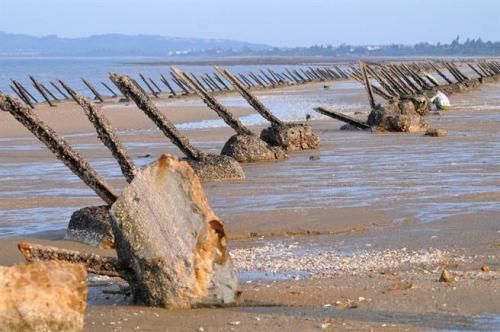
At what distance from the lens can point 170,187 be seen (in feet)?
20.2

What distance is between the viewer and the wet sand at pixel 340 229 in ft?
19.2

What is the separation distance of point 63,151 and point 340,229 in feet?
8.04

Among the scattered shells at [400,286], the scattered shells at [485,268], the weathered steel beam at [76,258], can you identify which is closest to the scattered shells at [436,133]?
the scattered shells at [485,268]

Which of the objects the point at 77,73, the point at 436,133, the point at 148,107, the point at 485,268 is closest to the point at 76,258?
the point at 485,268

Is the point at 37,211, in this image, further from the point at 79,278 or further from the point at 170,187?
the point at 79,278

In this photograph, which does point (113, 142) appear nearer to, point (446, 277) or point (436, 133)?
point (446, 277)

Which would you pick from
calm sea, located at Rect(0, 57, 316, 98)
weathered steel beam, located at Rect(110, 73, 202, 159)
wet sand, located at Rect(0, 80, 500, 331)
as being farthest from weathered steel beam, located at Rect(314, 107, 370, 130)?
calm sea, located at Rect(0, 57, 316, 98)

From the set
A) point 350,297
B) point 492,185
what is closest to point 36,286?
point 350,297

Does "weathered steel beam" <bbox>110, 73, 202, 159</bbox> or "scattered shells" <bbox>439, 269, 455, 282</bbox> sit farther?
"weathered steel beam" <bbox>110, 73, 202, 159</bbox>

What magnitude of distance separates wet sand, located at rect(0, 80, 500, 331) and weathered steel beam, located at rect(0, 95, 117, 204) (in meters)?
0.50

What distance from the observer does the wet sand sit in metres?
5.84

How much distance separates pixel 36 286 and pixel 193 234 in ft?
3.67

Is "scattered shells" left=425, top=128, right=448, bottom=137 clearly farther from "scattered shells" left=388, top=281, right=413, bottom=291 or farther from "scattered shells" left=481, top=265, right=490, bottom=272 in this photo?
"scattered shells" left=388, top=281, right=413, bottom=291

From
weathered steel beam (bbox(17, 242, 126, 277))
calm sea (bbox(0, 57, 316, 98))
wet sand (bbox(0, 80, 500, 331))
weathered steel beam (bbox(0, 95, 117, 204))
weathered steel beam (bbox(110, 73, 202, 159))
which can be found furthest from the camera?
calm sea (bbox(0, 57, 316, 98))
